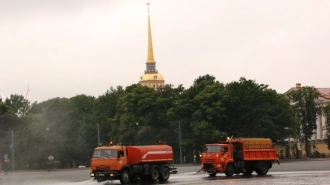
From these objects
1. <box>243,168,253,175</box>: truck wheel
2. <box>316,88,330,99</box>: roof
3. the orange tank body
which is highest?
<box>316,88,330,99</box>: roof

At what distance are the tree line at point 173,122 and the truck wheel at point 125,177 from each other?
54.7 metres

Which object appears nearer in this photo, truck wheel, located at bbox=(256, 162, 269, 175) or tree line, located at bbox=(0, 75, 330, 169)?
truck wheel, located at bbox=(256, 162, 269, 175)

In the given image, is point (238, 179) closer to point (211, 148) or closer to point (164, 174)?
point (164, 174)

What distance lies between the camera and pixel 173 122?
4245 inches

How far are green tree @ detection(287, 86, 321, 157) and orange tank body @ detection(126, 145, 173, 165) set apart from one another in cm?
7525

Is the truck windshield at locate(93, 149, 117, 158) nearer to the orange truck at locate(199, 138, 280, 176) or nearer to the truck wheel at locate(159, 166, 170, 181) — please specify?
the truck wheel at locate(159, 166, 170, 181)

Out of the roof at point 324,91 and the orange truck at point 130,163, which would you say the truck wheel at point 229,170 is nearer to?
the orange truck at point 130,163

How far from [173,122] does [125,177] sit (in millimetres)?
63735

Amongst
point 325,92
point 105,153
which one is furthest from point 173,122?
point 105,153

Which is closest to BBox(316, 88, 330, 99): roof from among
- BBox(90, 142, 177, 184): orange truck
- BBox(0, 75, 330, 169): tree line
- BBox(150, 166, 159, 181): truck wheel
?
BBox(0, 75, 330, 169): tree line

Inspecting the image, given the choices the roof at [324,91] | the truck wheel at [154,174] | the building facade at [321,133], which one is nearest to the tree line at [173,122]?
the building facade at [321,133]

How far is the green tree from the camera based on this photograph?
11894 cm

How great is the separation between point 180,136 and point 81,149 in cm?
2309

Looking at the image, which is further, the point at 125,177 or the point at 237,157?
the point at 237,157
